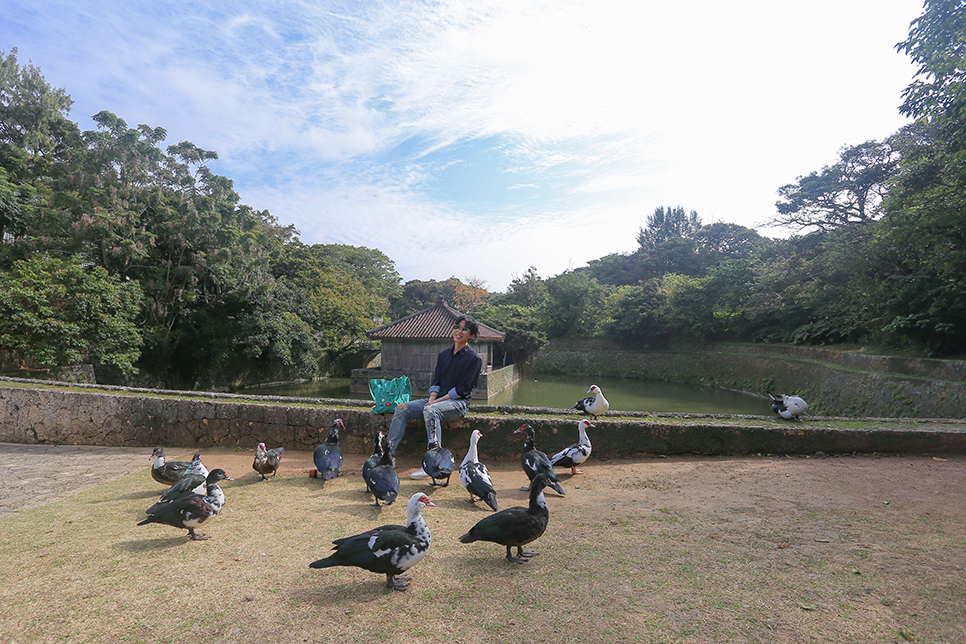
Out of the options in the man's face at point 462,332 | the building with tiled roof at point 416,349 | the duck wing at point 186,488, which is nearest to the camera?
the duck wing at point 186,488

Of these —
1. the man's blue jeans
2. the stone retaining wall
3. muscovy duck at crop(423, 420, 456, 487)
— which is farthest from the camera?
the stone retaining wall

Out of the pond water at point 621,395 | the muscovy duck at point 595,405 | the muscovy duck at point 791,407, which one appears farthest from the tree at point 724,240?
the muscovy duck at point 595,405

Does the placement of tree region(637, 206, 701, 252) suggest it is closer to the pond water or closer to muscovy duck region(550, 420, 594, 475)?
the pond water

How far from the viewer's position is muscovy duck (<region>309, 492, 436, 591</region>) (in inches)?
106

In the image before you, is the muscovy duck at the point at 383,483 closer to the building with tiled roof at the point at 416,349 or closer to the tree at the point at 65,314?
the tree at the point at 65,314

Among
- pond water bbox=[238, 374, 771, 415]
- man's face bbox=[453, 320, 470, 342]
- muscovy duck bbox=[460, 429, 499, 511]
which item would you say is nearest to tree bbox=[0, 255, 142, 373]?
pond water bbox=[238, 374, 771, 415]

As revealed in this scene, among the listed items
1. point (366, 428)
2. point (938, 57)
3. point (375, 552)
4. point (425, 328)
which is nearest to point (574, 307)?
point (425, 328)

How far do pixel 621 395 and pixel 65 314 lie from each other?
2220cm

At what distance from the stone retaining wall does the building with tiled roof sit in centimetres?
1367

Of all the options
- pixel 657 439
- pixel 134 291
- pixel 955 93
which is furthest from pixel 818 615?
pixel 134 291

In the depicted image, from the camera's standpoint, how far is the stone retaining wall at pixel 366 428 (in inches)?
241

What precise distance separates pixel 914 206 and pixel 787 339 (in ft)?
44.9

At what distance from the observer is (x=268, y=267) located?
21094 millimetres

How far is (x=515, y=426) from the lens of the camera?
20.4ft
